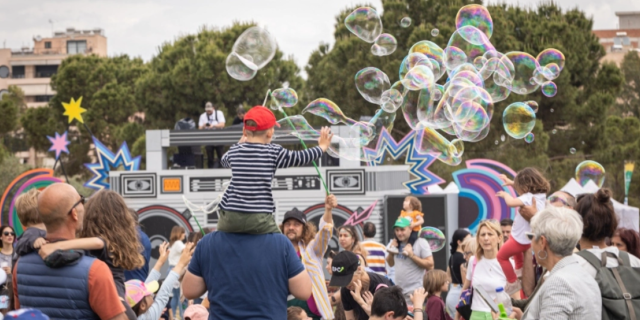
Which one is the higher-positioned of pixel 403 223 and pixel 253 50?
pixel 253 50

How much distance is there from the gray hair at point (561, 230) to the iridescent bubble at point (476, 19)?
546 centimetres

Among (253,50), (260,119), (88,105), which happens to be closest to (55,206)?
(260,119)

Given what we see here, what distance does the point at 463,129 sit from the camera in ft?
26.6

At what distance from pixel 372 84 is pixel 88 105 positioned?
3266 cm

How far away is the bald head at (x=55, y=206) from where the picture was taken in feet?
11.4

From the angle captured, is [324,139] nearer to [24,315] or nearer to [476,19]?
[24,315]

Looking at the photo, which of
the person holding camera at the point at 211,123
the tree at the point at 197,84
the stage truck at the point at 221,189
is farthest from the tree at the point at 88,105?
the stage truck at the point at 221,189

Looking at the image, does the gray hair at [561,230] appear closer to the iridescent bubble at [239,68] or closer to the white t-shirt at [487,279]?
the white t-shirt at [487,279]

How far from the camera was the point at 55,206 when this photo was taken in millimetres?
3465

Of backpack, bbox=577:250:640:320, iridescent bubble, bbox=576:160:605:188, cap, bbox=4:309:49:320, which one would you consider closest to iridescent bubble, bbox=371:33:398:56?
iridescent bubble, bbox=576:160:605:188

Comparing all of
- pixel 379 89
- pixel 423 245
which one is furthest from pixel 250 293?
pixel 379 89

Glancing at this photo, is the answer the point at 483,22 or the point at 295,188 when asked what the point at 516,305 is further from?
the point at 295,188

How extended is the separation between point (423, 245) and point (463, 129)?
1239mm

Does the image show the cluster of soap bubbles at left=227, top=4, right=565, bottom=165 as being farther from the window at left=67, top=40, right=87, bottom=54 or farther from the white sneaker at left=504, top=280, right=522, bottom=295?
the window at left=67, top=40, right=87, bottom=54
